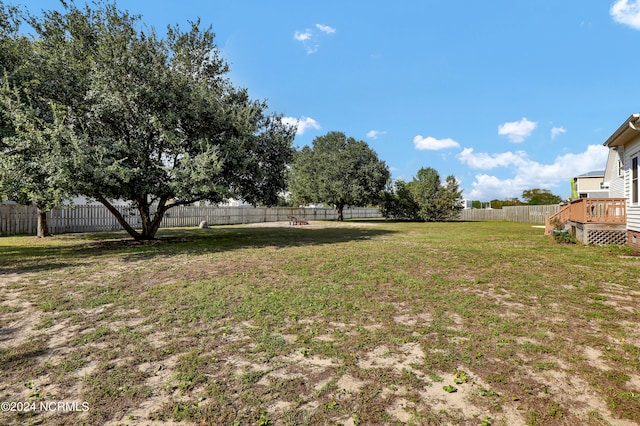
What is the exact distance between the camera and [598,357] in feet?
10.9

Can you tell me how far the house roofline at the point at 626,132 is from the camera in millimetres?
9143

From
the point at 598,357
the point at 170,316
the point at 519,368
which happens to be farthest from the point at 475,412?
the point at 170,316

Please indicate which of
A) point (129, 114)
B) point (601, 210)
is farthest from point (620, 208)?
point (129, 114)

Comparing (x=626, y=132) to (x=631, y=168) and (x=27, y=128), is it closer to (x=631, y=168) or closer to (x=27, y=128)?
(x=631, y=168)

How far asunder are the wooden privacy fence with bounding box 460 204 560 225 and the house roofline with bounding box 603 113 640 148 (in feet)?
45.3

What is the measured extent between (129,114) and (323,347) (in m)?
10.9

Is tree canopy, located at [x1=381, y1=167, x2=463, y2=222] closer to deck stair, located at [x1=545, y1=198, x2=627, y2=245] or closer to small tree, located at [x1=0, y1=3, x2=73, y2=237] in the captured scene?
deck stair, located at [x1=545, y1=198, x2=627, y2=245]

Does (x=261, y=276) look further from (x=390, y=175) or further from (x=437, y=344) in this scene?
(x=390, y=175)

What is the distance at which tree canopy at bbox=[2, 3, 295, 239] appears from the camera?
953 centimetres

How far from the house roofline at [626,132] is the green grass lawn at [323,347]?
4.63 metres

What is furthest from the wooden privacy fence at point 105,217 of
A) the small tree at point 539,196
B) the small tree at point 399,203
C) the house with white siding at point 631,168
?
the small tree at point 539,196

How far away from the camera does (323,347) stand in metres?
3.49

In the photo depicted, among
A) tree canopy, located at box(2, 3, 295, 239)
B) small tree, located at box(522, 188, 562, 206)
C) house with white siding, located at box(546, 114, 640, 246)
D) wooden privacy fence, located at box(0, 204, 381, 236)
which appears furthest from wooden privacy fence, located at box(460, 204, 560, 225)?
tree canopy, located at box(2, 3, 295, 239)

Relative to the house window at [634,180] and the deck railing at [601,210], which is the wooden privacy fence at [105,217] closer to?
the deck railing at [601,210]
